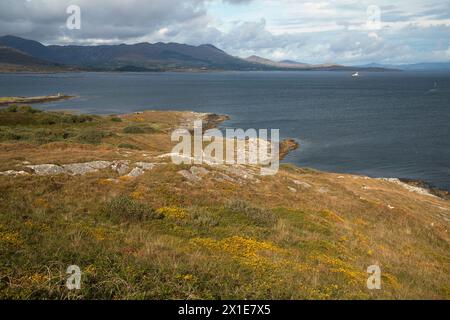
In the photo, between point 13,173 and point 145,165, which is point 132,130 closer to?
point 145,165

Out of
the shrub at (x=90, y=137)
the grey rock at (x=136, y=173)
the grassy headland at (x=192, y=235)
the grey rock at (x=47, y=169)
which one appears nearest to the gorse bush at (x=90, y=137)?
the shrub at (x=90, y=137)

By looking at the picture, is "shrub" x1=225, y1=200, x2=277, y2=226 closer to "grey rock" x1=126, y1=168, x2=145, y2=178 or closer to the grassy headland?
the grassy headland

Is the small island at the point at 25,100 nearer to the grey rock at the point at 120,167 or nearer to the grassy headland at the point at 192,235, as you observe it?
the grassy headland at the point at 192,235

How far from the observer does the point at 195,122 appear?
378 ft

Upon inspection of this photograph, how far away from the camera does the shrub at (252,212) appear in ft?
63.0

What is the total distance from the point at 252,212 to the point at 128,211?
6586mm

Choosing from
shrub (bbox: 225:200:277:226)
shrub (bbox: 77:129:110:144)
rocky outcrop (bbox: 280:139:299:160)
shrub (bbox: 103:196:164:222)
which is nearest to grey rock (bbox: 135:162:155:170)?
shrub (bbox: 225:200:277:226)

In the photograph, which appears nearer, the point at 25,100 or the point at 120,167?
the point at 120,167

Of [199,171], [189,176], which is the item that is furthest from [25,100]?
[189,176]

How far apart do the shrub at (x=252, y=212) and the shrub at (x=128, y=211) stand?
439 cm

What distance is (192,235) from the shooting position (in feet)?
52.3

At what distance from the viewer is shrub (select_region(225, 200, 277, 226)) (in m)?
19.2

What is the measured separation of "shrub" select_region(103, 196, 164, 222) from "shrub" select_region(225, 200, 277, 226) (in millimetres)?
4387
